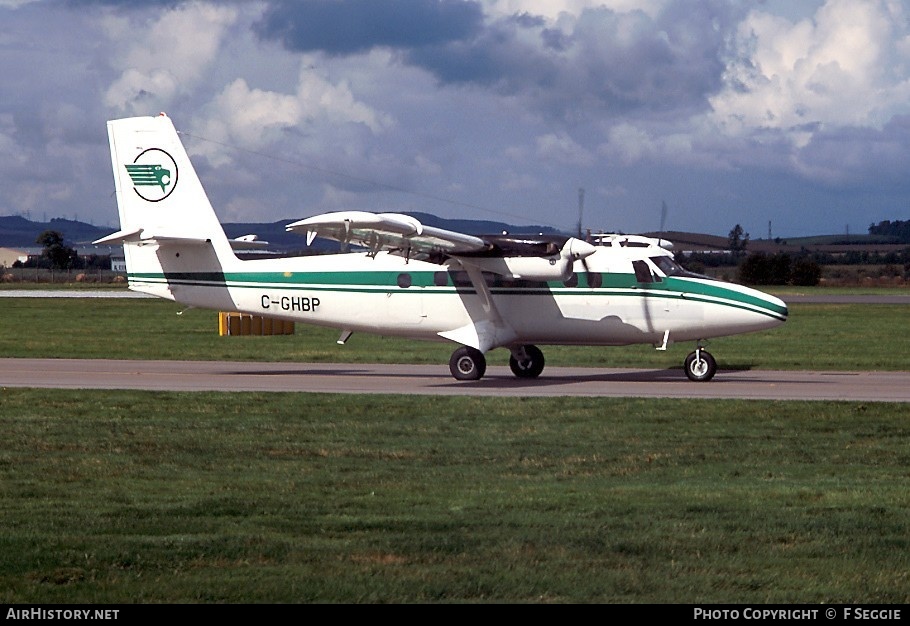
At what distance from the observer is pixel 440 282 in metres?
25.3

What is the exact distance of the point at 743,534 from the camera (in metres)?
9.72

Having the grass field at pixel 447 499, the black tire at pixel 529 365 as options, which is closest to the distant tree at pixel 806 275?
the black tire at pixel 529 365

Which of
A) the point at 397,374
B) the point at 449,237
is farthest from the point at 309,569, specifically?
the point at 397,374

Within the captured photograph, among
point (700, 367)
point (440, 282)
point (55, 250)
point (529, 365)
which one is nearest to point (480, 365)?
point (529, 365)

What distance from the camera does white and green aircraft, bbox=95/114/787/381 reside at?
79.0ft

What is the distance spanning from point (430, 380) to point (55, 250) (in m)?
117

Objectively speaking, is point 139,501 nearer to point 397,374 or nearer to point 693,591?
point 693,591

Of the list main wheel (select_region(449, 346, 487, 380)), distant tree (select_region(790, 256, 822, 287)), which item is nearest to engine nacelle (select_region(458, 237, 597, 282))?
main wheel (select_region(449, 346, 487, 380))

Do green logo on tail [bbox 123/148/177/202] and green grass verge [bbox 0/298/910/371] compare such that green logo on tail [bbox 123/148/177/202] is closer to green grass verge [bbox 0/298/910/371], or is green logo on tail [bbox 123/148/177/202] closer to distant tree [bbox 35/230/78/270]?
green grass verge [bbox 0/298/910/371]

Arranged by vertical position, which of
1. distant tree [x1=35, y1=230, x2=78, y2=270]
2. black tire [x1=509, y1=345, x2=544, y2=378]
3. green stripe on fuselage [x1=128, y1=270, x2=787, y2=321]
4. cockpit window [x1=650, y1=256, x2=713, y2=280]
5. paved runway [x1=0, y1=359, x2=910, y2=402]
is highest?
distant tree [x1=35, y1=230, x2=78, y2=270]

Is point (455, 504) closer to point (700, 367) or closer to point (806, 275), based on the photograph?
point (700, 367)

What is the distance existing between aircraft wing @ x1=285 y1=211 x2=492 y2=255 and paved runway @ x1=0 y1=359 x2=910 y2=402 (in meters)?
2.76

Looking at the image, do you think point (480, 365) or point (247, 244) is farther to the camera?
point (247, 244)

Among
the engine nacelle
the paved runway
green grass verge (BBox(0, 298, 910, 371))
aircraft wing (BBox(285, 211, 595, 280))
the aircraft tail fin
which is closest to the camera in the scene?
the paved runway
